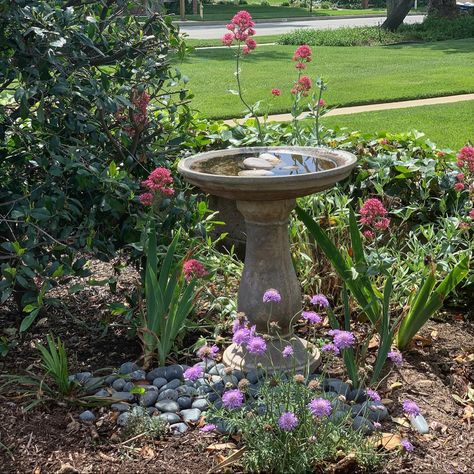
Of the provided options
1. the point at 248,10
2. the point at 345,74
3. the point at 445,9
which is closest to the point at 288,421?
the point at 345,74

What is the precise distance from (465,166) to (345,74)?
1053cm

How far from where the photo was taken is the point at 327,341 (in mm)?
4043

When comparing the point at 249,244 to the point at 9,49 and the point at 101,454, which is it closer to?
the point at 101,454

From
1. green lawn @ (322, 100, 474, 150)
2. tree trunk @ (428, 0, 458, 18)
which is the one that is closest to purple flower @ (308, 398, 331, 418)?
green lawn @ (322, 100, 474, 150)

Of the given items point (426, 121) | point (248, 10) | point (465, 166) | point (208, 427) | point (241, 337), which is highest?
point (465, 166)

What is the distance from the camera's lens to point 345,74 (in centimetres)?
1463

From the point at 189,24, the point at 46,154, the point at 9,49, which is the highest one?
the point at 9,49

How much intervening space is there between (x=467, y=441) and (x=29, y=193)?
7.69 ft

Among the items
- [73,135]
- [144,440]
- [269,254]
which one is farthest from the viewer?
[73,135]

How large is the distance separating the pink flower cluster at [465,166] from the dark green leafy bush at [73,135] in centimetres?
147

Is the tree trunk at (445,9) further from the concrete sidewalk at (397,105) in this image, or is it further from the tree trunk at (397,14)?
the concrete sidewalk at (397,105)

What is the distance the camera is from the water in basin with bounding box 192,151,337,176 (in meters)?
3.81

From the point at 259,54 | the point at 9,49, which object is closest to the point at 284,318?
the point at 9,49

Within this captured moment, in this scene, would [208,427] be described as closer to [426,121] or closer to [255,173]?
[255,173]
